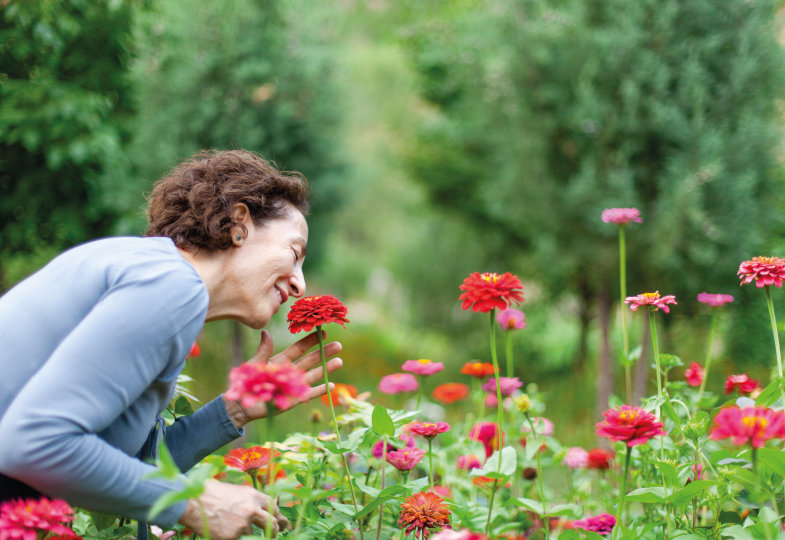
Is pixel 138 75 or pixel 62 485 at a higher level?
pixel 138 75

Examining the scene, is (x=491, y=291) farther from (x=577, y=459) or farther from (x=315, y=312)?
(x=577, y=459)

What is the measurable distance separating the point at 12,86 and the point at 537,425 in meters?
2.96

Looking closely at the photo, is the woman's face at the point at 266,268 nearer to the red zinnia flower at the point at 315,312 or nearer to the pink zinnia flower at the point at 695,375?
the red zinnia flower at the point at 315,312

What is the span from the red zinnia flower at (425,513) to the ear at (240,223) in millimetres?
570

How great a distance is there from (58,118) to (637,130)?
310 centimetres

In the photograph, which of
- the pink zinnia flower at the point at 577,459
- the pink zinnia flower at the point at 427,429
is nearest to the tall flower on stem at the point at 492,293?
the pink zinnia flower at the point at 427,429

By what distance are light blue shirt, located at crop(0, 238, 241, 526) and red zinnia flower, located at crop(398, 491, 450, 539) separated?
392mm

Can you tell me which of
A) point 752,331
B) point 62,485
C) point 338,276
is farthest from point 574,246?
point 338,276

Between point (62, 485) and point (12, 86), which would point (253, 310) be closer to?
point (62, 485)

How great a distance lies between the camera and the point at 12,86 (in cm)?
307

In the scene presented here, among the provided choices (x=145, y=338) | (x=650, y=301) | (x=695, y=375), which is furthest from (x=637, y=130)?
(x=145, y=338)

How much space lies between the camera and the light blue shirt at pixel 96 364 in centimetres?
84

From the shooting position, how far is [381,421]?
3.72 feet

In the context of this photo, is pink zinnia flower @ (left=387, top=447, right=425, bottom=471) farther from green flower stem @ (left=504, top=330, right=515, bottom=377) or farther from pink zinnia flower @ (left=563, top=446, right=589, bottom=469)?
pink zinnia flower @ (left=563, top=446, right=589, bottom=469)
